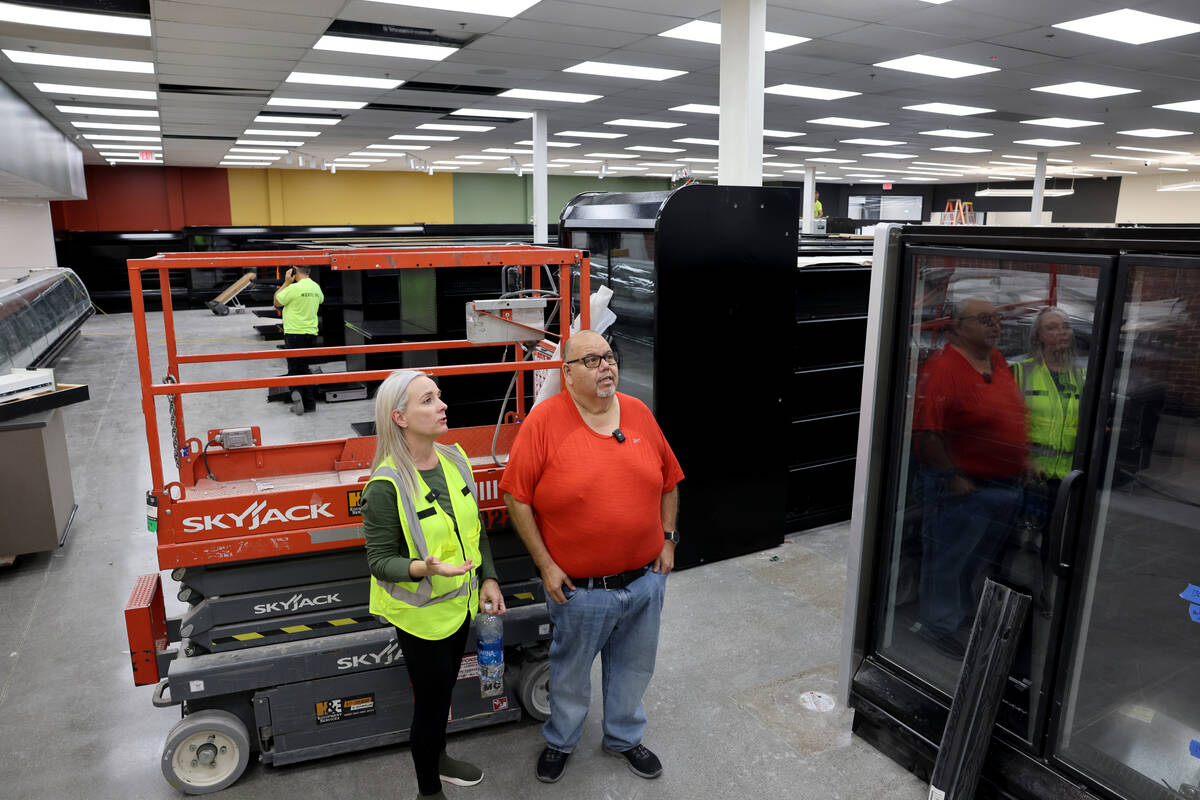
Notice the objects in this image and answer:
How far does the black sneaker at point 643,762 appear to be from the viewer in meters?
3.19

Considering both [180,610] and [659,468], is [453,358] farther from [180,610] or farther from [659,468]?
[659,468]

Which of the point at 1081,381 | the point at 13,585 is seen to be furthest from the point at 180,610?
the point at 1081,381

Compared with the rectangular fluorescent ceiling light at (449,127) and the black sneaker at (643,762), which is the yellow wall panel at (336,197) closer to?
the rectangular fluorescent ceiling light at (449,127)

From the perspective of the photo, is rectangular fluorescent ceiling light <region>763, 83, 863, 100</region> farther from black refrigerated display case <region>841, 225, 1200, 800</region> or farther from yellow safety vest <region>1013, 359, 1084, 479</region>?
yellow safety vest <region>1013, 359, 1084, 479</region>

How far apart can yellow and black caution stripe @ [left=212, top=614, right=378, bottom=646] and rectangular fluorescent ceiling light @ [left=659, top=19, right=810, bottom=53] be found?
245 inches

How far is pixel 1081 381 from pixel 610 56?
24.2 feet

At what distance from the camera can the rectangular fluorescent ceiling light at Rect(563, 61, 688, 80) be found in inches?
370

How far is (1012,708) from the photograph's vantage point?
117 inches

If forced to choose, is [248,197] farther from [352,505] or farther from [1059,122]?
[352,505]

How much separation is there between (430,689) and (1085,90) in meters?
11.6

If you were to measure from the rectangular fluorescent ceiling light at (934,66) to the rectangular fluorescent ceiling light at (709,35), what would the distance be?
164 centimetres

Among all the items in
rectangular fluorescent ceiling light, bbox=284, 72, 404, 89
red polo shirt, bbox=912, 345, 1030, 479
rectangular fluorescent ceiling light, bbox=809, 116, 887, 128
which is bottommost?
red polo shirt, bbox=912, 345, 1030, 479

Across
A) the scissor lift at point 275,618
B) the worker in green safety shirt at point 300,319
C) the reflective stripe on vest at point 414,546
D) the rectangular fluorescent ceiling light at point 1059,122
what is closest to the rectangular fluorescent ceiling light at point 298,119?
the worker in green safety shirt at point 300,319

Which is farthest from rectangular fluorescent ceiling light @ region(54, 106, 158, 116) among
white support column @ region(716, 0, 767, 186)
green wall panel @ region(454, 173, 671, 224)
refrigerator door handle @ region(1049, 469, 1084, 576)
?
green wall panel @ region(454, 173, 671, 224)
